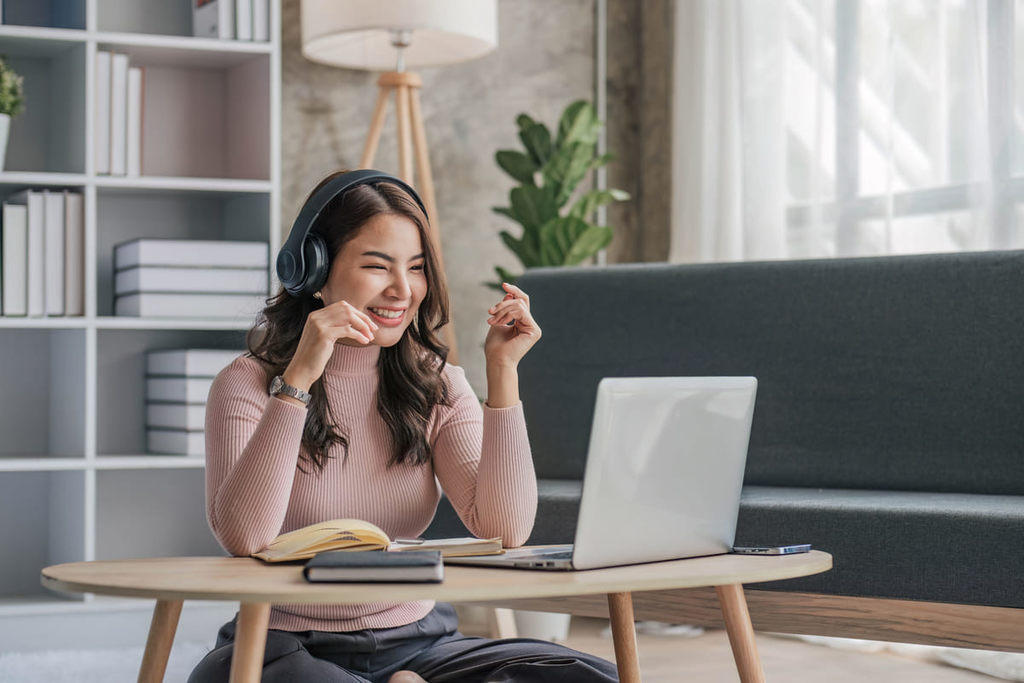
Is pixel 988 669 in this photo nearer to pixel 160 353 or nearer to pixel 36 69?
pixel 160 353

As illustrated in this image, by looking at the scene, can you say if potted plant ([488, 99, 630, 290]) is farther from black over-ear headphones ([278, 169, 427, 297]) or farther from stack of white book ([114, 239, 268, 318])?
black over-ear headphones ([278, 169, 427, 297])

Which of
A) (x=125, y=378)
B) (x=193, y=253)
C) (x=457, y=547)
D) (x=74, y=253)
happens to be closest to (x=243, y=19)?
(x=193, y=253)

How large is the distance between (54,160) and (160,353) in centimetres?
57

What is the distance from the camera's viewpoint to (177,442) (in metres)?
2.97

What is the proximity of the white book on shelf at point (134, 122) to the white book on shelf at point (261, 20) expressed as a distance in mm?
307

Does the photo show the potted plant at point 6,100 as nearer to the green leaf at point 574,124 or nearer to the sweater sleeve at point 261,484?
the green leaf at point 574,124

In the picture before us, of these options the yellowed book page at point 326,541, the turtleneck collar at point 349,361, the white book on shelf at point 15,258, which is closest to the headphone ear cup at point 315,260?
the turtleneck collar at point 349,361

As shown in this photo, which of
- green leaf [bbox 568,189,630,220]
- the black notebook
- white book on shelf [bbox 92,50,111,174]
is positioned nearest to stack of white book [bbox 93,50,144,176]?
white book on shelf [bbox 92,50,111,174]

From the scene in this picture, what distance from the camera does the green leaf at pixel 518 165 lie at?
3.41 metres

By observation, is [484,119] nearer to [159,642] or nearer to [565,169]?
[565,169]

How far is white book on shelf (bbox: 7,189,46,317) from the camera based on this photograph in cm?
285

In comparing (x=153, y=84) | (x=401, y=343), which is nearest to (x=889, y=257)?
(x=401, y=343)

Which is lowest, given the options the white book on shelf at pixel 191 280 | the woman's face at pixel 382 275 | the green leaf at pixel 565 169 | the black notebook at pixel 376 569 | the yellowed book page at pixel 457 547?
the yellowed book page at pixel 457 547

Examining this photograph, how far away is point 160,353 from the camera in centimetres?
308
